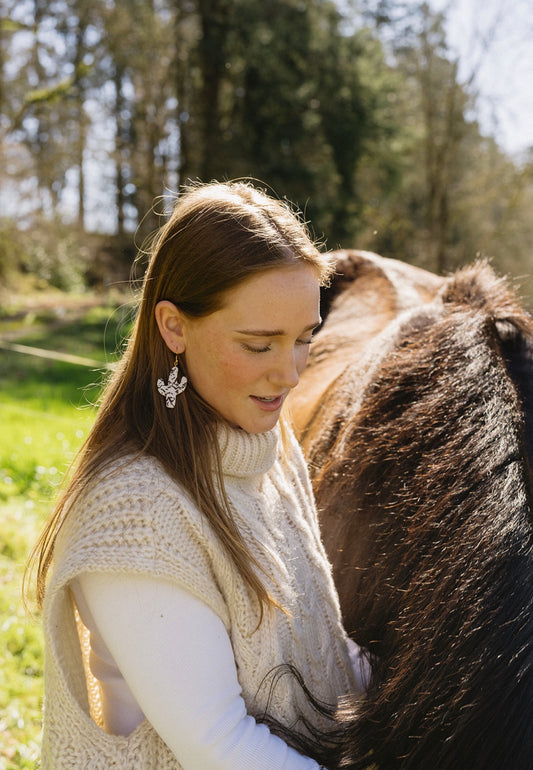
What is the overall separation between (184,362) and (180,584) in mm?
404

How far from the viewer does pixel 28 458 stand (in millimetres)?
5055

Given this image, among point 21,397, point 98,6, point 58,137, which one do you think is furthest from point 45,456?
point 58,137

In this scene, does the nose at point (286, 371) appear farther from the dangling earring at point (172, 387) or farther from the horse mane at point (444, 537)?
the horse mane at point (444, 537)

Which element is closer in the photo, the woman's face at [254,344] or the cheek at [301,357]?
the woman's face at [254,344]

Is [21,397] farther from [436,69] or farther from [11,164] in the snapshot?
[436,69]

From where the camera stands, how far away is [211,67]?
40.4 feet

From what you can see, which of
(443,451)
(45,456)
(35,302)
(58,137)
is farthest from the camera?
(58,137)

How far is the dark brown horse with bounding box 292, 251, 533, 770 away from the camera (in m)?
0.98

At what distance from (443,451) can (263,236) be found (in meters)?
0.55

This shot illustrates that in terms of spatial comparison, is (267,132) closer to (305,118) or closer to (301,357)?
(305,118)

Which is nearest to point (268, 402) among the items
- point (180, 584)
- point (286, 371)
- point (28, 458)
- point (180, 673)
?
point (286, 371)

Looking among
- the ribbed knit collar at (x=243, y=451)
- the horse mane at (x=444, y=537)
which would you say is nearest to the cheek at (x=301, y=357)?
the ribbed knit collar at (x=243, y=451)

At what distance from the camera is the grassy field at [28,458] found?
2547mm

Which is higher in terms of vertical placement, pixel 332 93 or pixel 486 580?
pixel 332 93
